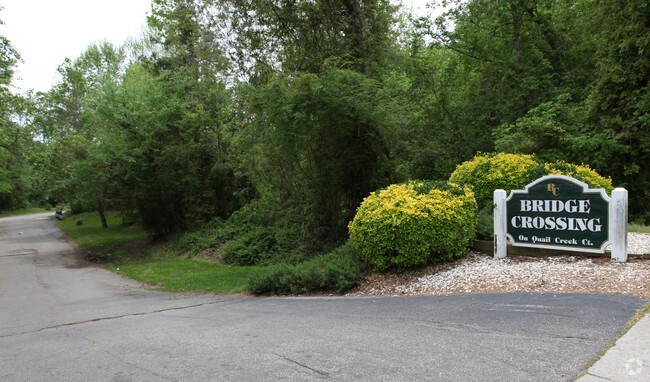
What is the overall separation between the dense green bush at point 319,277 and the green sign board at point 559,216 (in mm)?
3092

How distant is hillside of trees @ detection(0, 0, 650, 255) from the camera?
1189 cm

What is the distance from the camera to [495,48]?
16.2 metres

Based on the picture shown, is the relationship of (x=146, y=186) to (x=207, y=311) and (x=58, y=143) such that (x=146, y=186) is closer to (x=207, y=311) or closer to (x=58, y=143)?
(x=58, y=143)

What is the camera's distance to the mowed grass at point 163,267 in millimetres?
11578

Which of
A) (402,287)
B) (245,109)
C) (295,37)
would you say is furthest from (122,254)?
(402,287)

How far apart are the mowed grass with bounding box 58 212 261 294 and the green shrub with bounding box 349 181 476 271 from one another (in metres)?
3.98

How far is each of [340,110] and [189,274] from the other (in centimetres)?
758

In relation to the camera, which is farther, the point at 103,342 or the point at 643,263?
the point at 643,263

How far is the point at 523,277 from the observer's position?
20.5 feet

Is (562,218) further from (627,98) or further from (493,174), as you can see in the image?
(627,98)

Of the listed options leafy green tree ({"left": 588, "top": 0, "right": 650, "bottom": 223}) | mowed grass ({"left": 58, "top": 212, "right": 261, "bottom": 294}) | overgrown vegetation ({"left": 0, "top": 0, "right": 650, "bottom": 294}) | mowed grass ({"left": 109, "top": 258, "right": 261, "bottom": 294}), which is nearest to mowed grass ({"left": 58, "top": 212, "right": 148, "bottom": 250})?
mowed grass ({"left": 58, "top": 212, "right": 261, "bottom": 294})

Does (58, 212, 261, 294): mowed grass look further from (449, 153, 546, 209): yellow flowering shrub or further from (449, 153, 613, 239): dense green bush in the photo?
(449, 153, 546, 209): yellow flowering shrub

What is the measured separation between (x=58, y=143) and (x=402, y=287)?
Result: 23.9m

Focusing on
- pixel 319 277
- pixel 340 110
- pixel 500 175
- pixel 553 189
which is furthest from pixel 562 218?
pixel 340 110
